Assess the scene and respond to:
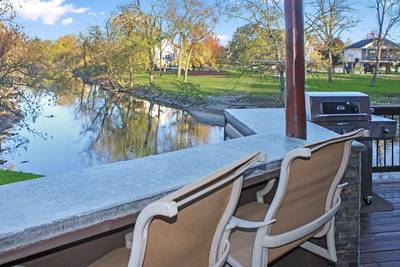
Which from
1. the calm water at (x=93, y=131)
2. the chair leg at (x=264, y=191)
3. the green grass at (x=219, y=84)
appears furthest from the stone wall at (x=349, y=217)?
the green grass at (x=219, y=84)

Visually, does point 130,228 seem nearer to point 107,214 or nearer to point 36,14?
point 107,214

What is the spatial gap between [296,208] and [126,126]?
553 centimetres

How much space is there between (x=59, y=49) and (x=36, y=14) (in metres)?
0.72

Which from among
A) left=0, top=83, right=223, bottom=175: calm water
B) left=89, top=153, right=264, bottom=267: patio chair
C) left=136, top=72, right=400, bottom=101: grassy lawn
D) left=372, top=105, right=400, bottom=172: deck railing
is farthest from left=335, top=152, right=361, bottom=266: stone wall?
left=0, top=83, right=223, bottom=175: calm water

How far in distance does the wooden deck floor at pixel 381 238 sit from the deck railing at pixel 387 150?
584 millimetres

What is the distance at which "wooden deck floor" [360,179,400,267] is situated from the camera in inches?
90.6

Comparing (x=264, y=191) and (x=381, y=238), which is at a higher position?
(x=264, y=191)

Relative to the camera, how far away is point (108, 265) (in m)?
1.17

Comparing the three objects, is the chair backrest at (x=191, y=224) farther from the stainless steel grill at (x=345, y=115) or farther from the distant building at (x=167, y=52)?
the distant building at (x=167, y=52)

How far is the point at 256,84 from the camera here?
684 cm

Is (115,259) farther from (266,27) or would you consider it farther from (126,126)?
(266,27)

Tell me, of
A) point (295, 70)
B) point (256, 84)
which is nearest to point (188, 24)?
point (256, 84)

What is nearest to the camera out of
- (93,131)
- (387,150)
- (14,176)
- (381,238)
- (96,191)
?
(96,191)

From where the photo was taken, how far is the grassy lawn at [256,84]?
5906 mm
